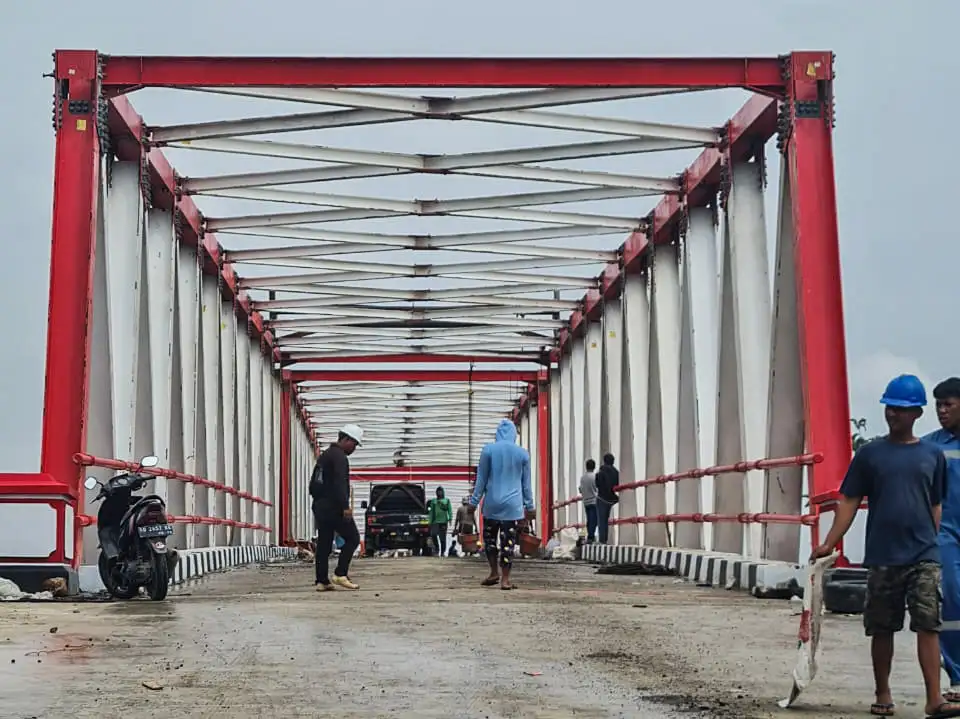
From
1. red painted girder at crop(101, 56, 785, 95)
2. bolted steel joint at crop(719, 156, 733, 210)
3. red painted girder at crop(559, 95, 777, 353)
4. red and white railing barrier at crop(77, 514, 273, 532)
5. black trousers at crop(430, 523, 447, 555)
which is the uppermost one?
red painted girder at crop(101, 56, 785, 95)

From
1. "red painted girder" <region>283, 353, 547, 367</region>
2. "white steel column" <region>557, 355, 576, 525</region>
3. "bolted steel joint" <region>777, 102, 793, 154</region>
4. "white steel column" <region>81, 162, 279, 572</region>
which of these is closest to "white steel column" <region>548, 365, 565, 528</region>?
"white steel column" <region>557, 355, 576, 525</region>

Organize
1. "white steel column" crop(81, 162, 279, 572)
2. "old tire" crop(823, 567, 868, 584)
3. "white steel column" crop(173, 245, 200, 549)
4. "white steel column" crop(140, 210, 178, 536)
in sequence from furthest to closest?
"white steel column" crop(173, 245, 200, 549) < "white steel column" crop(140, 210, 178, 536) < "white steel column" crop(81, 162, 279, 572) < "old tire" crop(823, 567, 868, 584)

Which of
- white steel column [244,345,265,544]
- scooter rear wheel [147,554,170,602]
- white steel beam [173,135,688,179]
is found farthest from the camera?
white steel column [244,345,265,544]

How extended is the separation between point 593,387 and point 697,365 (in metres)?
9.91

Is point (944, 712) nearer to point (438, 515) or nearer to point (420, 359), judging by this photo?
point (420, 359)

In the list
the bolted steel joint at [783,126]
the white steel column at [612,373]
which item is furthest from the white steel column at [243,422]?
the bolted steel joint at [783,126]

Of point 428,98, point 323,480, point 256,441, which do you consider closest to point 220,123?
point 428,98

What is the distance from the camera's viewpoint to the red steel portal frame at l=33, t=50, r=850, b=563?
1332 centimetres

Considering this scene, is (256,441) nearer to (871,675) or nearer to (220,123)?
(220,123)

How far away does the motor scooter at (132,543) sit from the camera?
1184cm

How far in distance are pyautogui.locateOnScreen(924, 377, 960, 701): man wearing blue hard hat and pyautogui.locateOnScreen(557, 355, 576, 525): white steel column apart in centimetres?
2461

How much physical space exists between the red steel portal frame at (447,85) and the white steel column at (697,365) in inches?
79.1

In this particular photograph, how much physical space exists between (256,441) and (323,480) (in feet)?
53.5

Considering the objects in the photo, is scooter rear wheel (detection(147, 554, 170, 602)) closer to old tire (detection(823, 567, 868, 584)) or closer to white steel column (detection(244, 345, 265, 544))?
old tire (detection(823, 567, 868, 584))
